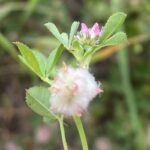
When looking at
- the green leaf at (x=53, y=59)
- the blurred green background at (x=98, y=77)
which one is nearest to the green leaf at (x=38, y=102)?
the green leaf at (x=53, y=59)

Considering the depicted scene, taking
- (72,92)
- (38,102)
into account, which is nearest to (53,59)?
(38,102)

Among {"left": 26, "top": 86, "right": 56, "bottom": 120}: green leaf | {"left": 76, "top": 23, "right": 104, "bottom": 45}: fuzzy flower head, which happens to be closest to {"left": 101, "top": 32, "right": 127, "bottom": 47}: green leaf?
{"left": 76, "top": 23, "right": 104, "bottom": 45}: fuzzy flower head

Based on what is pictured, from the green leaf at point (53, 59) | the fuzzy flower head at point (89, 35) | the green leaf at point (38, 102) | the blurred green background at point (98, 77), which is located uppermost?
the blurred green background at point (98, 77)

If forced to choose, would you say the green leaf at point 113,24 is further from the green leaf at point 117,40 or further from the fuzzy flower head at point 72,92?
the fuzzy flower head at point 72,92

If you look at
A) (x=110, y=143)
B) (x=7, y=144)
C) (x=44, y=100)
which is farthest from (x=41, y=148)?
(x=44, y=100)

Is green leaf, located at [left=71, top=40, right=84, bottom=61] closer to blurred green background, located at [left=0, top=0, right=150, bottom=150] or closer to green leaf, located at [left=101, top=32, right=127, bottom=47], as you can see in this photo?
green leaf, located at [left=101, top=32, right=127, bottom=47]

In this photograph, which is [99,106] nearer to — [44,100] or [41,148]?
[41,148]

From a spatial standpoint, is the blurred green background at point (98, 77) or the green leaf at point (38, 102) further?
Answer: the blurred green background at point (98, 77)
